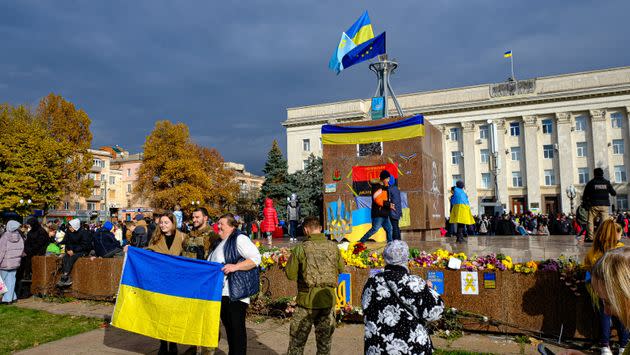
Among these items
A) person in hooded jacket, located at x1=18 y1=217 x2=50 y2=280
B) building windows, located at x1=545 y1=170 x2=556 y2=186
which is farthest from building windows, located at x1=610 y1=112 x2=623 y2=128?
person in hooded jacket, located at x1=18 y1=217 x2=50 y2=280

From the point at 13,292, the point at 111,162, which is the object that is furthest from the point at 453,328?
the point at 111,162

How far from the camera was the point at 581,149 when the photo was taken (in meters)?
55.3

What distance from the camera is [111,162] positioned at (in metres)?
94.7

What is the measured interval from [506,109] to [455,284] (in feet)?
185

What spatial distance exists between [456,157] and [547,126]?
11.4 m

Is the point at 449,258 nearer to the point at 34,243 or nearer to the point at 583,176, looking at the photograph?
the point at 34,243

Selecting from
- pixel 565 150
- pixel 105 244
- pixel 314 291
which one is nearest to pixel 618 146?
pixel 565 150

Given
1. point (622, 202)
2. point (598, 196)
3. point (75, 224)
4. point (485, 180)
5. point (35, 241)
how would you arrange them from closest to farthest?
1. point (598, 196)
2. point (75, 224)
3. point (35, 241)
4. point (622, 202)
5. point (485, 180)

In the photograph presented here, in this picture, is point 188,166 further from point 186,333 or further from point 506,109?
point 186,333

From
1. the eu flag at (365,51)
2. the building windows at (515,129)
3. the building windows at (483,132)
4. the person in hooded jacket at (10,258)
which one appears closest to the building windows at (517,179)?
the building windows at (515,129)

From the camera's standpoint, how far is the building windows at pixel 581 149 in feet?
180

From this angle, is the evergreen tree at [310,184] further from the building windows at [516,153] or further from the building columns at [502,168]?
the building windows at [516,153]

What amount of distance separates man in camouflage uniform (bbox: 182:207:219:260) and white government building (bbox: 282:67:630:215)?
47.8 m

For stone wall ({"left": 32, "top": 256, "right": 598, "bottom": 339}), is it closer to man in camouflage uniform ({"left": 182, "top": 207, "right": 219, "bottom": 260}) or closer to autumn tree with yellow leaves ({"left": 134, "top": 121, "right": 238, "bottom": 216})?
man in camouflage uniform ({"left": 182, "top": 207, "right": 219, "bottom": 260})
